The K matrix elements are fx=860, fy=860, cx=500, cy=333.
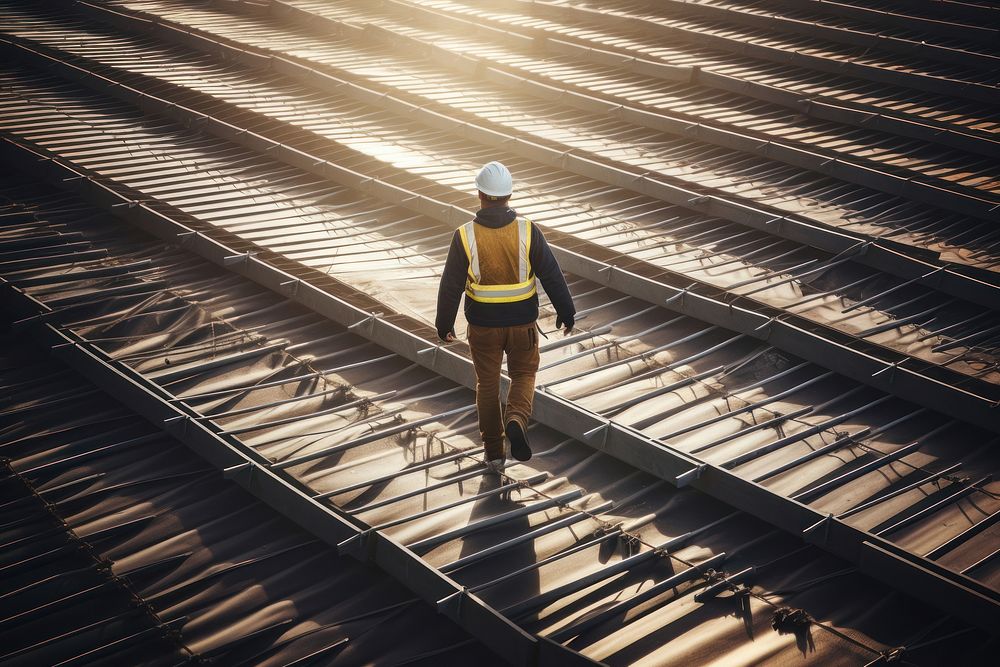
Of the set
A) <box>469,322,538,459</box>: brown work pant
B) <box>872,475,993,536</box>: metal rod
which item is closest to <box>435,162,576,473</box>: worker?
<box>469,322,538,459</box>: brown work pant

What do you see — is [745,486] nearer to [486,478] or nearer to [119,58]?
[486,478]

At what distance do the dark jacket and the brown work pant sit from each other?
9 cm

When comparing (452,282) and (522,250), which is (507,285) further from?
(452,282)

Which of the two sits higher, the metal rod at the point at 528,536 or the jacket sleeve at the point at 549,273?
the jacket sleeve at the point at 549,273

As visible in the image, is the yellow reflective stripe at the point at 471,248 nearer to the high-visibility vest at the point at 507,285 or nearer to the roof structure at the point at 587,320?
the high-visibility vest at the point at 507,285

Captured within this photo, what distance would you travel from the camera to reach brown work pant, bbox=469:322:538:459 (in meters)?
6.37

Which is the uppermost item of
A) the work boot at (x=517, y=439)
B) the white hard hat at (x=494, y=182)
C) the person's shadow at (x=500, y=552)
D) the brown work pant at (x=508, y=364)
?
the white hard hat at (x=494, y=182)

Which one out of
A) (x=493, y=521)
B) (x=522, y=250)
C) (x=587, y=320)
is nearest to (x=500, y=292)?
(x=522, y=250)

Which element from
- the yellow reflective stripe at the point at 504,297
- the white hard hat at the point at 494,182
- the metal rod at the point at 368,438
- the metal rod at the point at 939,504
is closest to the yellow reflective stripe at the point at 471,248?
the yellow reflective stripe at the point at 504,297

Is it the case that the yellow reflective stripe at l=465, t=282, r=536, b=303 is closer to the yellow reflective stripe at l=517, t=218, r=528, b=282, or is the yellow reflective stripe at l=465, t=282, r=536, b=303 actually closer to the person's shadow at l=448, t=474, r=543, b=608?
the yellow reflective stripe at l=517, t=218, r=528, b=282

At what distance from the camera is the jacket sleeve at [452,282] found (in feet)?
20.4

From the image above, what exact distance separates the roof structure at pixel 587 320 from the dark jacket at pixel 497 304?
1.37m

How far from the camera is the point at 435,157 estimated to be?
563 inches

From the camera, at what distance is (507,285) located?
6.24 m
